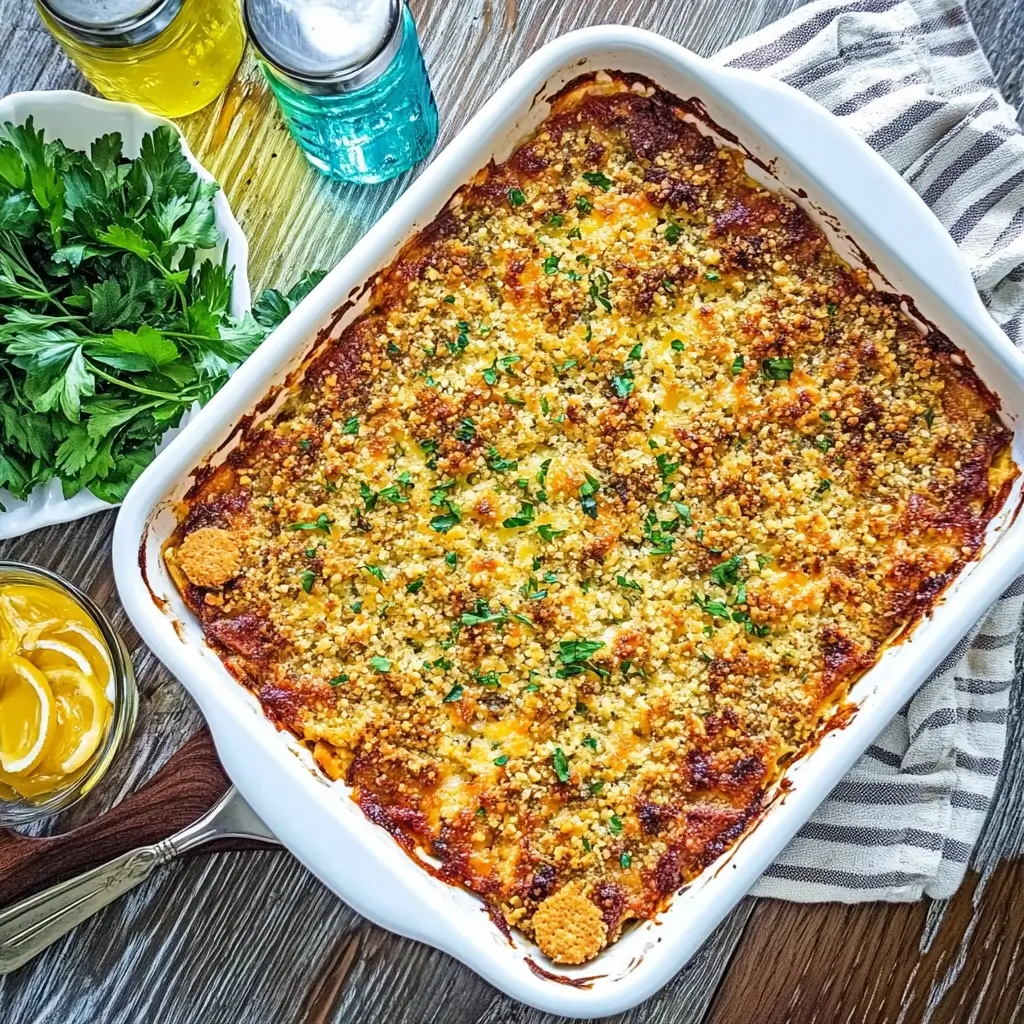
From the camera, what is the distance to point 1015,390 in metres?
2.01

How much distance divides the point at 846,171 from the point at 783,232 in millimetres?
178

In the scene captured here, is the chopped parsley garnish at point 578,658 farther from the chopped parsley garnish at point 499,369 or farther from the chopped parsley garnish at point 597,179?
the chopped parsley garnish at point 597,179

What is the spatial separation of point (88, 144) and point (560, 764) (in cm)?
164

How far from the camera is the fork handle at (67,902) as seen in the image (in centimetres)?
236

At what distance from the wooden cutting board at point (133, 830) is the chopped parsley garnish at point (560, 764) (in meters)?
0.74

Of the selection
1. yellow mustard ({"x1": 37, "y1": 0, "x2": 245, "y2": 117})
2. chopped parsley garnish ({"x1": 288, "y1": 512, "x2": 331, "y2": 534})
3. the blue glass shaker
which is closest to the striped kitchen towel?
the blue glass shaker

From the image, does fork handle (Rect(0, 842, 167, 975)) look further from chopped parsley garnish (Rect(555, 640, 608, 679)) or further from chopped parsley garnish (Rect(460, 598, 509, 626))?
chopped parsley garnish (Rect(555, 640, 608, 679))

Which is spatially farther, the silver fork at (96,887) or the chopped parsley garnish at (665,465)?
the silver fork at (96,887)

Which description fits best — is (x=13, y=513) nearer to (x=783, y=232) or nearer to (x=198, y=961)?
(x=198, y=961)

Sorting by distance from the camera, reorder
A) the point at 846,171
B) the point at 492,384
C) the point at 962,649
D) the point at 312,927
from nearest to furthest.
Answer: the point at 846,171
the point at 492,384
the point at 962,649
the point at 312,927

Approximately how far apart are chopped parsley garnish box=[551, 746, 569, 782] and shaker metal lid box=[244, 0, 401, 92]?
1327mm

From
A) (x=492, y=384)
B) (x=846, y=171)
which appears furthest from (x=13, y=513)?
(x=846, y=171)

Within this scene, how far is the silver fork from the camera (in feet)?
7.64

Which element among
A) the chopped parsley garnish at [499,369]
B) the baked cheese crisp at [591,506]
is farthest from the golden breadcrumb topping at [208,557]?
the chopped parsley garnish at [499,369]
